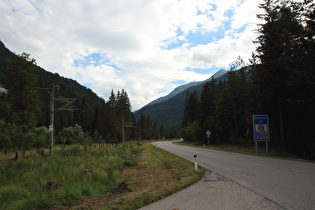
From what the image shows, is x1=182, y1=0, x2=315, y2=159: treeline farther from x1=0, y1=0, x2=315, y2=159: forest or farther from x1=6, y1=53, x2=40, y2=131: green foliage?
x1=6, y1=53, x2=40, y2=131: green foliage

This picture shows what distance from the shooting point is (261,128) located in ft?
71.8

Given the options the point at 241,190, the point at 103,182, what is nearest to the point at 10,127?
the point at 103,182

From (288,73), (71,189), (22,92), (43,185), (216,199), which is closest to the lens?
(216,199)

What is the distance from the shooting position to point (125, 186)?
894 centimetres

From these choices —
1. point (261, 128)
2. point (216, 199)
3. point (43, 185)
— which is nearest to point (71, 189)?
point (43, 185)

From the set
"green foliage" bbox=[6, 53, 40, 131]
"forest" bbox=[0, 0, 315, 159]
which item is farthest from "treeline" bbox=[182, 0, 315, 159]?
"green foliage" bbox=[6, 53, 40, 131]

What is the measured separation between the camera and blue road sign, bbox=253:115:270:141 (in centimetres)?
2176

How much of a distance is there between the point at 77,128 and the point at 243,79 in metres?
46.5

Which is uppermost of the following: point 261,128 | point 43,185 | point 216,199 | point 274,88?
point 274,88

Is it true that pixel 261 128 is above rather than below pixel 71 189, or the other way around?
above

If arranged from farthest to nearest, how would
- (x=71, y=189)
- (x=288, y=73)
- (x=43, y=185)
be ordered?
(x=288, y=73), (x=43, y=185), (x=71, y=189)

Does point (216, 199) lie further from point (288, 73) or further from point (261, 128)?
point (288, 73)

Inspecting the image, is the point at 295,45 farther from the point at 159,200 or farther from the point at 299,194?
the point at 159,200

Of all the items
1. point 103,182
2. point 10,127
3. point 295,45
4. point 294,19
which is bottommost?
point 103,182
